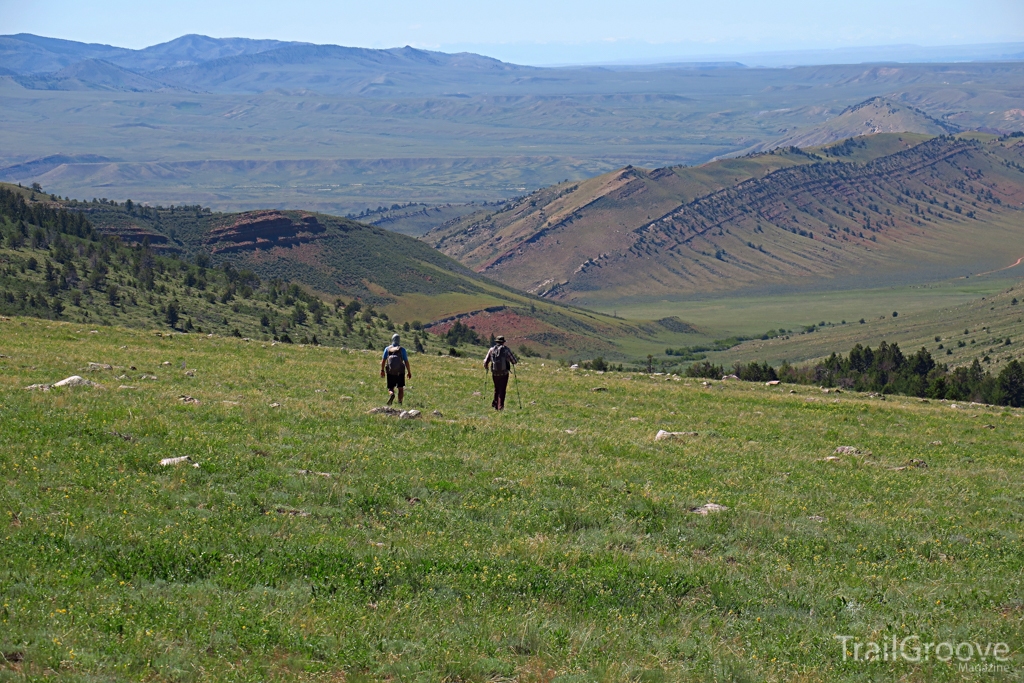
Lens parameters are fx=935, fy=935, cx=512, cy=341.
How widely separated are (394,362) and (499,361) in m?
2.98

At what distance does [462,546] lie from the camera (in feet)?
44.7

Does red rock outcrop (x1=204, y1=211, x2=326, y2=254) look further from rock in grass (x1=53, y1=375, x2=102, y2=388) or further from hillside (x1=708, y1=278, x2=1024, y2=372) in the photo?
rock in grass (x1=53, y1=375, x2=102, y2=388)

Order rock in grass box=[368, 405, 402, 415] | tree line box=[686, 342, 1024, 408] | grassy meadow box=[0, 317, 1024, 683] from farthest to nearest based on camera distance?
tree line box=[686, 342, 1024, 408] < rock in grass box=[368, 405, 402, 415] < grassy meadow box=[0, 317, 1024, 683]

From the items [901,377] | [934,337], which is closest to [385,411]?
[901,377]

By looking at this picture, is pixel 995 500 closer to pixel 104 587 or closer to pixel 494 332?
pixel 104 587

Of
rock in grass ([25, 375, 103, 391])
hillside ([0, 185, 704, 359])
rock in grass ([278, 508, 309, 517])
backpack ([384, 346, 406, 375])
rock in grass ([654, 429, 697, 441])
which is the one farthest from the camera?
hillside ([0, 185, 704, 359])

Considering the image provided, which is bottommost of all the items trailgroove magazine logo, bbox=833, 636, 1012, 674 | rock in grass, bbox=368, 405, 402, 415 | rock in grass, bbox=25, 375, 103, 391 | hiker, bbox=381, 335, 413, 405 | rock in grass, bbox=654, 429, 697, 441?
trailgroove magazine logo, bbox=833, 636, 1012, 674

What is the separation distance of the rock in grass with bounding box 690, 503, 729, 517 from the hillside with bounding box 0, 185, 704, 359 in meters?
66.5

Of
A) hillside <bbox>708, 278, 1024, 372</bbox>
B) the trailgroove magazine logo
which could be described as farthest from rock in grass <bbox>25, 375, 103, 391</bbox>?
hillside <bbox>708, 278, 1024, 372</bbox>

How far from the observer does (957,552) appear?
48.8 ft

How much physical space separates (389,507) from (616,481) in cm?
463

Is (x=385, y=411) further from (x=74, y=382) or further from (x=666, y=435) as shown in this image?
(x=74, y=382)

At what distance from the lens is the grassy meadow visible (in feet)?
34.1

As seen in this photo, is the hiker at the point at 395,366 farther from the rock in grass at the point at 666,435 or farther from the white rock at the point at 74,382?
the white rock at the point at 74,382
